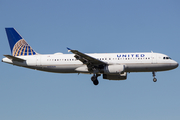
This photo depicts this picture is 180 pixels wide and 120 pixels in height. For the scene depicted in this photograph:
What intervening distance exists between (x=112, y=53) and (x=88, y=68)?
168 inches

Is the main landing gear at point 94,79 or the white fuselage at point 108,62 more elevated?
the white fuselage at point 108,62

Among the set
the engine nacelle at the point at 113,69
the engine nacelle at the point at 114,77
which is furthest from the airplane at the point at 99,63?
the engine nacelle at the point at 114,77

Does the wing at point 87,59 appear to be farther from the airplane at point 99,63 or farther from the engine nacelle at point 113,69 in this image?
the engine nacelle at point 113,69

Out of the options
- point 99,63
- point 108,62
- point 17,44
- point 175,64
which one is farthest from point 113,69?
point 17,44

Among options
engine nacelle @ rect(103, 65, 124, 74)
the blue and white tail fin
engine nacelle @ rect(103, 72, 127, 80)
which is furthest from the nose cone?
the blue and white tail fin

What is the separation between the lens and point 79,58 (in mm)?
44781

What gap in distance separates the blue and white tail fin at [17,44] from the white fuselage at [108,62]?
230 cm

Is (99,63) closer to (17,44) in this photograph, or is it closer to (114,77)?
(114,77)

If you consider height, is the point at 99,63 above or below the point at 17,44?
below

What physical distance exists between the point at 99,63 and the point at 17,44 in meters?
13.8

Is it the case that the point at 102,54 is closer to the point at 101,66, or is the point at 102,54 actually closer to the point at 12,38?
the point at 101,66

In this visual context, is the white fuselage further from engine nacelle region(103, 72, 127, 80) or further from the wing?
engine nacelle region(103, 72, 127, 80)

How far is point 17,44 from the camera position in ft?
167

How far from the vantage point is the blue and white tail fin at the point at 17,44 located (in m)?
50.1
